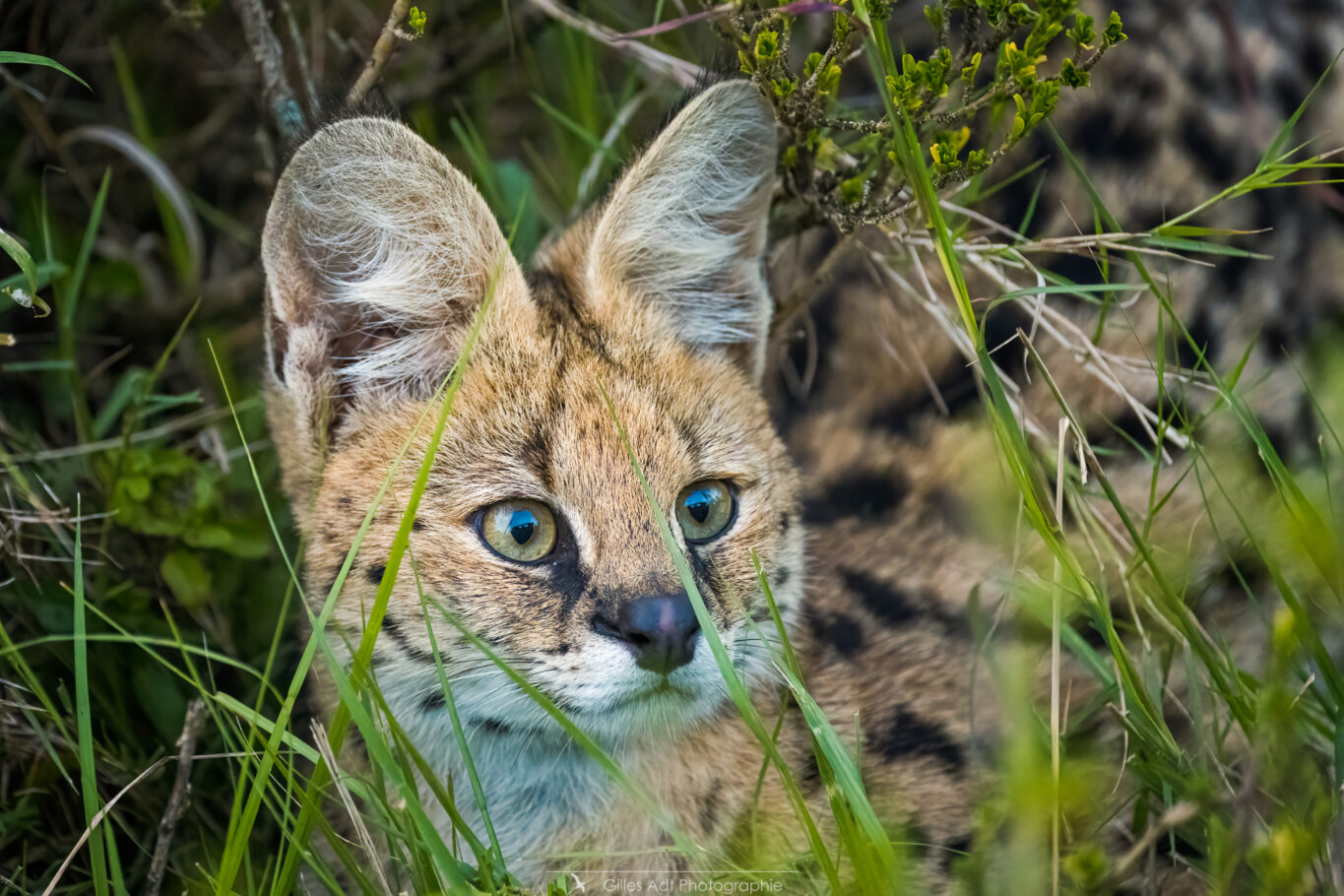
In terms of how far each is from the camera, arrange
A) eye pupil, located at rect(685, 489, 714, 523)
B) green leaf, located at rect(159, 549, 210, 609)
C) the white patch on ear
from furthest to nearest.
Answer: green leaf, located at rect(159, 549, 210, 609)
eye pupil, located at rect(685, 489, 714, 523)
the white patch on ear

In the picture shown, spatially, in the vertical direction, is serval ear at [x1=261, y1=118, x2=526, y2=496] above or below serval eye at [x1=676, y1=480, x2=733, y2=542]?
above

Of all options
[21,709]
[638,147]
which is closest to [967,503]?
[638,147]

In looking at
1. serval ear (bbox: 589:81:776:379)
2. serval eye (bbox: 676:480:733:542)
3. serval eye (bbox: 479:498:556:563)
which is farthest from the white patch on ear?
serval eye (bbox: 676:480:733:542)

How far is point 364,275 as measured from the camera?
2496mm

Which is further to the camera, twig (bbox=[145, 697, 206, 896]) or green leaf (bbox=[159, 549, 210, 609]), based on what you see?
green leaf (bbox=[159, 549, 210, 609])

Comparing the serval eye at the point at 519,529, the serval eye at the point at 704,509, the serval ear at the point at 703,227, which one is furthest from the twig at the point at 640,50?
the serval eye at the point at 519,529

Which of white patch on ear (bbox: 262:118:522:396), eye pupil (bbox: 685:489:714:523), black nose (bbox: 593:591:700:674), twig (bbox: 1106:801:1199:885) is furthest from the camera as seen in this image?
eye pupil (bbox: 685:489:714:523)

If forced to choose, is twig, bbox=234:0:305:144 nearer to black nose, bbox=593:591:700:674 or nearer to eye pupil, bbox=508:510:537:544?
eye pupil, bbox=508:510:537:544

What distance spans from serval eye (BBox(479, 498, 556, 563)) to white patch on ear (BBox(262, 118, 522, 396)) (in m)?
0.39

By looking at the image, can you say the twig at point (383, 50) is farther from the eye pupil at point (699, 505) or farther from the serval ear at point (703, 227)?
the eye pupil at point (699, 505)

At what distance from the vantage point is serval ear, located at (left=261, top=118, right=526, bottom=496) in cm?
230

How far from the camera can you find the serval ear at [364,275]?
2301 mm

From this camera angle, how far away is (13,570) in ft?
9.15

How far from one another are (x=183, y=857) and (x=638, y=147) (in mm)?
1821
